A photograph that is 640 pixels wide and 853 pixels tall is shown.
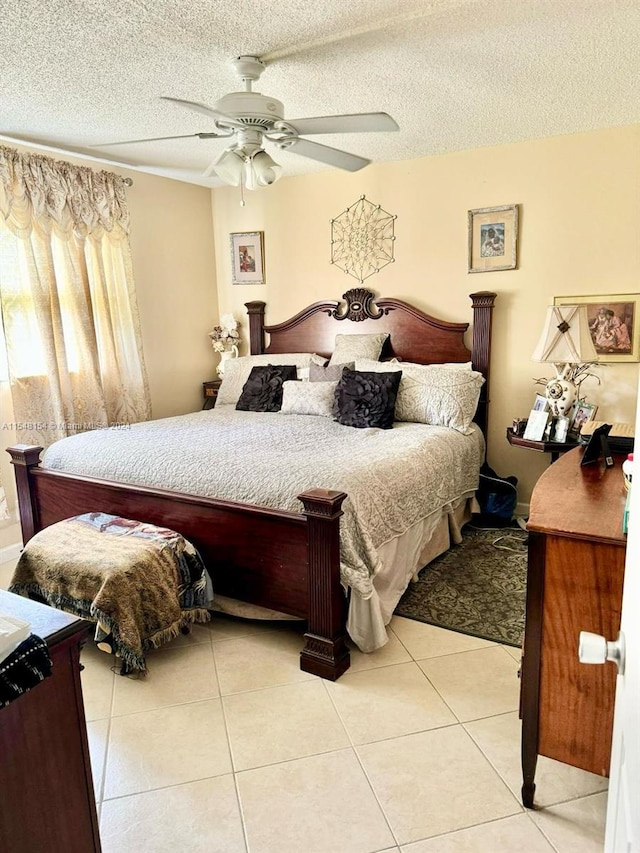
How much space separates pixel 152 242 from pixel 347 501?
3.14 metres

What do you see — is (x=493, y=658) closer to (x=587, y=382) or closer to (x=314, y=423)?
(x=314, y=423)

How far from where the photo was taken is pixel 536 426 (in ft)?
10.0

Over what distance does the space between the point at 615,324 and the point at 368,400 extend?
1.60 metres

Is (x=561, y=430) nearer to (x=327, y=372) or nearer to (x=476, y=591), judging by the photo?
(x=476, y=591)

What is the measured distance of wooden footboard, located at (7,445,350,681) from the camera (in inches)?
84.2

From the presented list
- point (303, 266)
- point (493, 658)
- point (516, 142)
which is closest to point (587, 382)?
point (516, 142)

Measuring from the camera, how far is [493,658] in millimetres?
2311

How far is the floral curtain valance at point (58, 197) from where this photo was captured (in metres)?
3.33

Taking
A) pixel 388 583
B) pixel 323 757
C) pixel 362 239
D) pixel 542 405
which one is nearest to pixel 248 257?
pixel 362 239

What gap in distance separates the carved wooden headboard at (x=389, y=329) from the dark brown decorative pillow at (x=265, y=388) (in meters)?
0.49

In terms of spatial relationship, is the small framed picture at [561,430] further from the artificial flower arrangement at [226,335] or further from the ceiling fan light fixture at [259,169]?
the artificial flower arrangement at [226,335]

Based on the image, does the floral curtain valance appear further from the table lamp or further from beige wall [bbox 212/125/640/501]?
the table lamp

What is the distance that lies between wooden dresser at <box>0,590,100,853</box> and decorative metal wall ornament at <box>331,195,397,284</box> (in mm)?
3683

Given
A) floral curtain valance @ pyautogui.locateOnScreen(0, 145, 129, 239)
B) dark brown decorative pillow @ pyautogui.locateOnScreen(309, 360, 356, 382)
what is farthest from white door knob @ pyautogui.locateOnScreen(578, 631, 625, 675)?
floral curtain valance @ pyautogui.locateOnScreen(0, 145, 129, 239)
